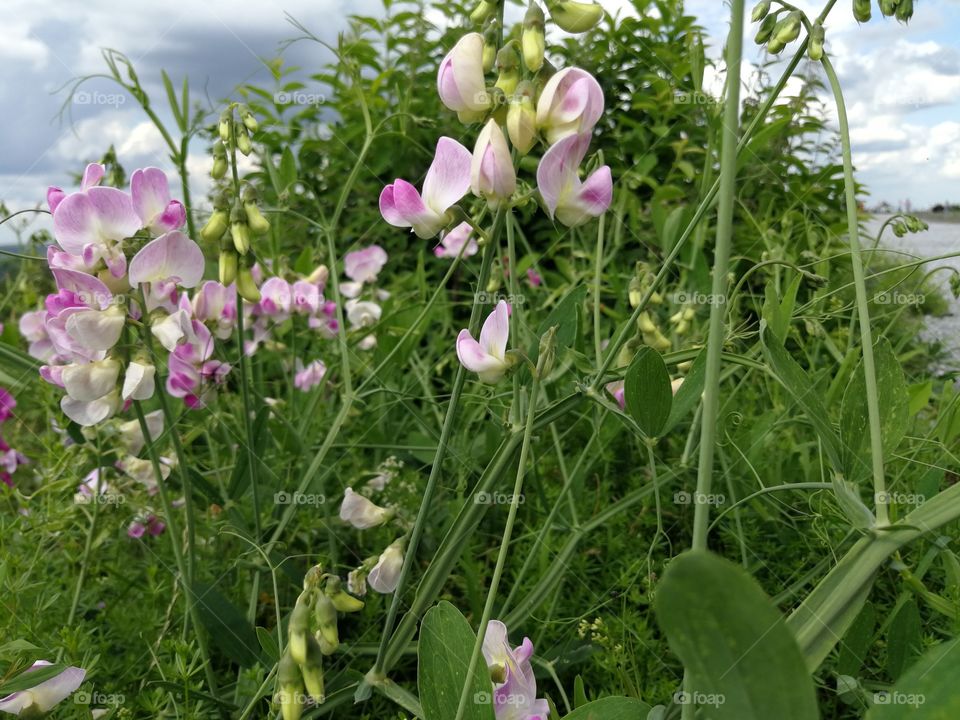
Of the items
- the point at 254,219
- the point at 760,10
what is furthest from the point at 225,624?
the point at 760,10

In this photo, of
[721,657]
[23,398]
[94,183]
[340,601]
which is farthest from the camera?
[23,398]

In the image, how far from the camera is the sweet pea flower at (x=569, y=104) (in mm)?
681

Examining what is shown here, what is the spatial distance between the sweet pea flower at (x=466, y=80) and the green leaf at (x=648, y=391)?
30cm

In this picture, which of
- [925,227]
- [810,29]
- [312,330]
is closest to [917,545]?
[925,227]

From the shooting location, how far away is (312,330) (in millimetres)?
1690

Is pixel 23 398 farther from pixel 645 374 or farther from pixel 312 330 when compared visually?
pixel 645 374

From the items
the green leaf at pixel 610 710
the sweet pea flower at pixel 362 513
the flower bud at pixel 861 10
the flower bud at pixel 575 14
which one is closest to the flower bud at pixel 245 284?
the sweet pea flower at pixel 362 513

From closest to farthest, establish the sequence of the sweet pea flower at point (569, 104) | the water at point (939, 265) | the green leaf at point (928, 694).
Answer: the green leaf at point (928, 694), the sweet pea flower at point (569, 104), the water at point (939, 265)

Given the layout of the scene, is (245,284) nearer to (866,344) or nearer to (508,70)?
(508,70)

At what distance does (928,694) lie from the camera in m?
0.47

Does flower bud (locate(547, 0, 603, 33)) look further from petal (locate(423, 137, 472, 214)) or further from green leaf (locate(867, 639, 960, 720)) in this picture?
green leaf (locate(867, 639, 960, 720))

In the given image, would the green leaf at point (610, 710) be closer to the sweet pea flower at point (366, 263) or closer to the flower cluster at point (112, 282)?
the flower cluster at point (112, 282)

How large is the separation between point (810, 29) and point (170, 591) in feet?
4.15

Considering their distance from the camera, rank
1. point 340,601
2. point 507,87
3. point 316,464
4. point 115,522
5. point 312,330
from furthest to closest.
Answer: point 312,330 → point 115,522 → point 316,464 → point 340,601 → point 507,87
